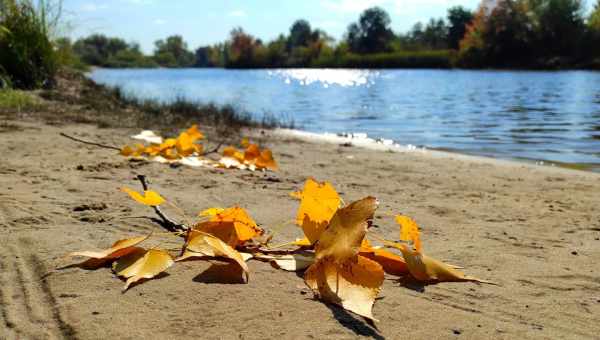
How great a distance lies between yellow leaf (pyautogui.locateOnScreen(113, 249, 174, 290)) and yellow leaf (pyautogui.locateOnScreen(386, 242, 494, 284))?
742mm

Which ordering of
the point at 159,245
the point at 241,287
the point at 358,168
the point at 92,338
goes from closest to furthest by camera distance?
the point at 92,338
the point at 241,287
the point at 159,245
the point at 358,168

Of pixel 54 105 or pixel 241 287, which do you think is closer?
pixel 241 287

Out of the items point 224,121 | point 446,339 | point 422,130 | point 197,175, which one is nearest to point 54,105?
point 224,121

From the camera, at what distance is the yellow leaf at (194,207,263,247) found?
1.86 metres

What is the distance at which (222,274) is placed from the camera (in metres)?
1.68

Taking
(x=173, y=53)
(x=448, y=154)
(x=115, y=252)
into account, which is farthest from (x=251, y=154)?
(x=173, y=53)

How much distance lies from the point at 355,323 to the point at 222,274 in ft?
1.52

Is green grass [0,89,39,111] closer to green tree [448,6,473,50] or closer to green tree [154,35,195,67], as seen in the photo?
green tree [448,6,473,50]

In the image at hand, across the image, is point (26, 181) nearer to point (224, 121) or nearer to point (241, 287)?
point (241, 287)

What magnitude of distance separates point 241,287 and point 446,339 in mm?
587

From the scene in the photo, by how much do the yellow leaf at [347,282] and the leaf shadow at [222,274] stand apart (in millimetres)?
206

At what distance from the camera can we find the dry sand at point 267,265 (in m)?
1.40

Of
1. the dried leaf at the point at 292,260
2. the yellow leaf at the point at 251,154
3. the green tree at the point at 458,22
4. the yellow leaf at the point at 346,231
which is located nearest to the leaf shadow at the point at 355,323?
the yellow leaf at the point at 346,231

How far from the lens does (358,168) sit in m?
4.94
